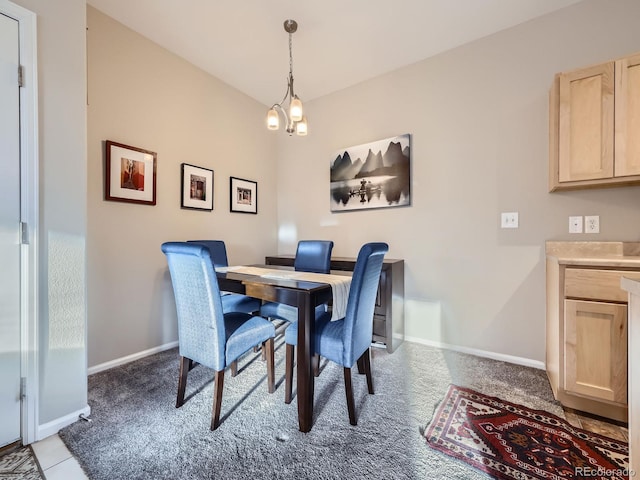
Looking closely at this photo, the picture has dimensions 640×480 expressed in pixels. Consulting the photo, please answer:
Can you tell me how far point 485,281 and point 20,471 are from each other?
312 centimetres

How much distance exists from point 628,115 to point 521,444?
2.00 m

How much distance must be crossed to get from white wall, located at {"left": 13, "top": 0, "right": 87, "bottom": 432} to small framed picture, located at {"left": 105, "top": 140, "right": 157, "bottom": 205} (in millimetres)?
626

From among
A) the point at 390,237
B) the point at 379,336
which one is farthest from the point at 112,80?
the point at 379,336

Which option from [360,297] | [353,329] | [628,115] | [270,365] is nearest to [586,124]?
[628,115]

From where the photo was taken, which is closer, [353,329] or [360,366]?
[353,329]

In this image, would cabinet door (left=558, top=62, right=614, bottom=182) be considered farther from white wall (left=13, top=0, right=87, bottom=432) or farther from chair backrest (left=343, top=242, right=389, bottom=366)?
white wall (left=13, top=0, right=87, bottom=432)

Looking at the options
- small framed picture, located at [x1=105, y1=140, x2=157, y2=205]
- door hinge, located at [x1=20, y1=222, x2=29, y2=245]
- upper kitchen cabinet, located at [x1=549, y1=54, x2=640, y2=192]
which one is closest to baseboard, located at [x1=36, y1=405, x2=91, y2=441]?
door hinge, located at [x1=20, y1=222, x2=29, y2=245]

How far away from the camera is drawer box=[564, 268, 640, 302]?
1520mm

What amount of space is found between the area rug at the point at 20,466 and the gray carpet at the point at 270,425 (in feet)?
0.43

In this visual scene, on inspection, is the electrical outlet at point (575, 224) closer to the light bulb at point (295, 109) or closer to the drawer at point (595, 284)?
the drawer at point (595, 284)

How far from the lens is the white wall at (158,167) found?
213 centimetres

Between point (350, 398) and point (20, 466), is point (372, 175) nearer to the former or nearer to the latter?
point (350, 398)

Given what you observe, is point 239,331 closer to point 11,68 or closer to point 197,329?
point 197,329

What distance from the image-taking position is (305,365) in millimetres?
1472
